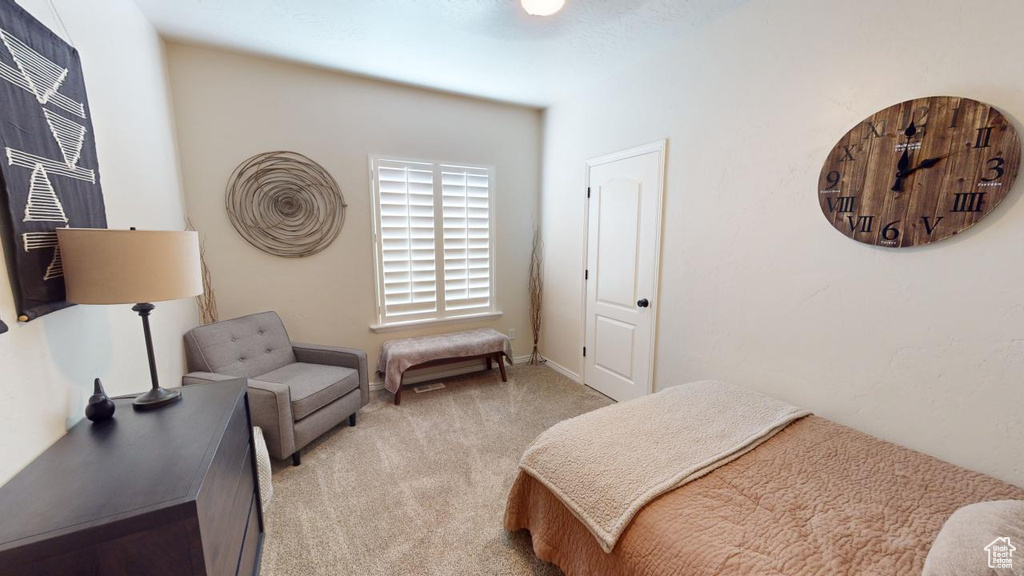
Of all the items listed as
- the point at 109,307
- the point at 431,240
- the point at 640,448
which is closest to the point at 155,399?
the point at 109,307

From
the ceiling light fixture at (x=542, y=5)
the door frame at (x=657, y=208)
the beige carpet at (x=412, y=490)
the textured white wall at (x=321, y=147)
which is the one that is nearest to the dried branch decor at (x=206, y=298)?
the textured white wall at (x=321, y=147)

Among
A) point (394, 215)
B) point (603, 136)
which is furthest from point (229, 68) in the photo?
point (603, 136)

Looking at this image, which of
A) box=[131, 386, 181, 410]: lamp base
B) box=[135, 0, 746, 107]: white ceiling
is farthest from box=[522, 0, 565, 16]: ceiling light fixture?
box=[131, 386, 181, 410]: lamp base

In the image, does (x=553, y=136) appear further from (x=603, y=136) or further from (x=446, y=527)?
(x=446, y=527)

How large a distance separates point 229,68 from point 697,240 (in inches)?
141

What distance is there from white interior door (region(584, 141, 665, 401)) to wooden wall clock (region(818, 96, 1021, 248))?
1.08 metres

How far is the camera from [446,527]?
1.84 m

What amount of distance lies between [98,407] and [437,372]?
8.43 ft

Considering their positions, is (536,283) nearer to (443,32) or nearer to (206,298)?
(443,32)

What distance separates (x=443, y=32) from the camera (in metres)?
2.40

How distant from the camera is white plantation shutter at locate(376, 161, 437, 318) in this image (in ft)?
11.0

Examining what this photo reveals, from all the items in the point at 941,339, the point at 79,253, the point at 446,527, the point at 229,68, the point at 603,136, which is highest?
the point at 229,68

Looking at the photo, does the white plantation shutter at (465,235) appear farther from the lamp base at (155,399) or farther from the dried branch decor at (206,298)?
the lamp base at (155,399)
